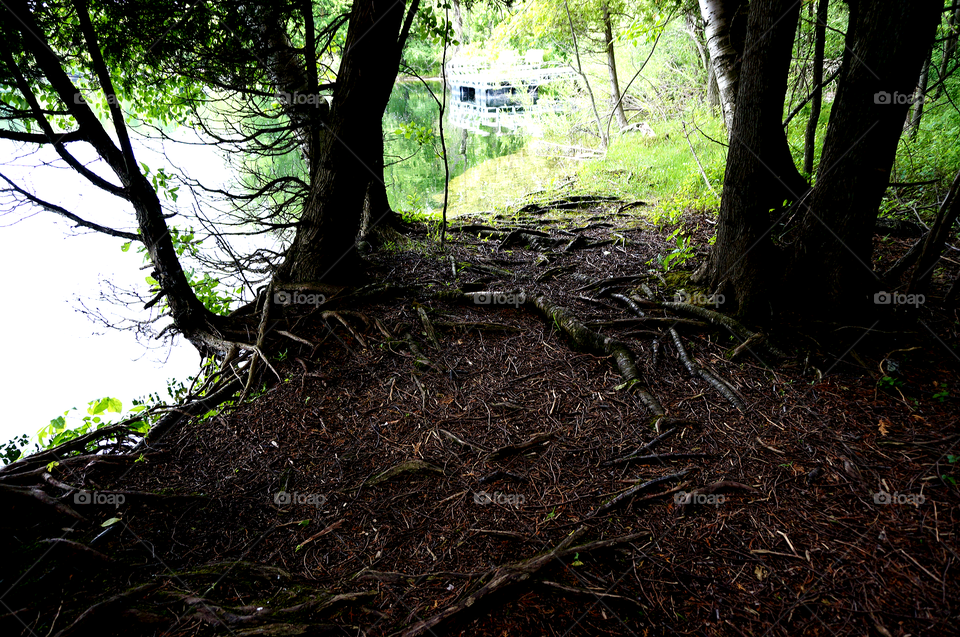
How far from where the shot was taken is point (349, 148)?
14.9ft

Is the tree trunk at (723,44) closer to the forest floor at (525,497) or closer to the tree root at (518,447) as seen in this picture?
the forest floor at (525,497)

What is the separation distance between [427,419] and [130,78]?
4667 mm

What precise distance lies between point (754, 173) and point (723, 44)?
430 centimetres

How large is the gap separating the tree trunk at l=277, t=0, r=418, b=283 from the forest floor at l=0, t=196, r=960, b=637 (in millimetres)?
745

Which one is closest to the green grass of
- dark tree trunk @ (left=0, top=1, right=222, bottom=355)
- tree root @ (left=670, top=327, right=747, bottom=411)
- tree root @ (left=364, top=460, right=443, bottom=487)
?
tree root @ (left=670, top=327, right=747, bottom=411)

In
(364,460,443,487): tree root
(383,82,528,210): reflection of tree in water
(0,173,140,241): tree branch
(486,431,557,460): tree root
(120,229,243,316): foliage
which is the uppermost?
(383,82,528,210): reflection of tree in water

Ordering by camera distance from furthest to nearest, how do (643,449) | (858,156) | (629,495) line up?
(858,156), (643,449), (629,495)

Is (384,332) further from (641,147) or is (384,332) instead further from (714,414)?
(641,147)

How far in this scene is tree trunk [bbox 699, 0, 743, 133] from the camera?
6734 millimetres

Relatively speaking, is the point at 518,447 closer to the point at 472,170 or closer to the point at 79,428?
the point at 79,428

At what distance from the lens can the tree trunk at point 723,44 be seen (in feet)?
22.1

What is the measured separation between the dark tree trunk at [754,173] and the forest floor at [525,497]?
53cm

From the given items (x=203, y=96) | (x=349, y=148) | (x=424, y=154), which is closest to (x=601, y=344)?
(x=349, y=148)

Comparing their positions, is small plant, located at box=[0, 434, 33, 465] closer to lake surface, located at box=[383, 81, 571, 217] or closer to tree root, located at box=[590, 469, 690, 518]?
tree root, located at box=[590, 469, 690, 518]
